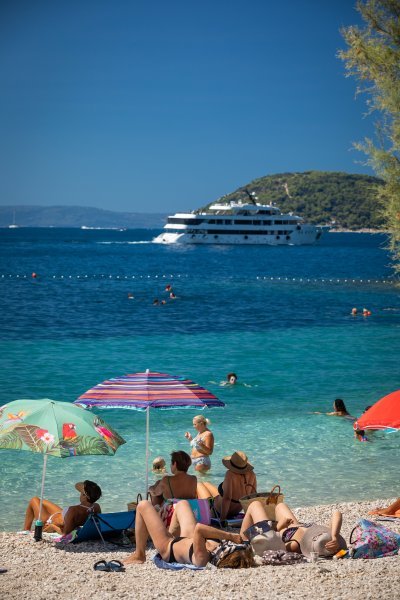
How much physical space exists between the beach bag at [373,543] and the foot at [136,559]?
6.46ft

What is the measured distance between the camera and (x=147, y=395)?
371 inches

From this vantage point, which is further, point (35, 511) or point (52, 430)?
point (35, 511)

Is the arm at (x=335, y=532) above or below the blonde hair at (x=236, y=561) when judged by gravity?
above

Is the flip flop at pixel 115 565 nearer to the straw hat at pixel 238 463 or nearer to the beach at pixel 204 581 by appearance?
the beach at pixel 204 581

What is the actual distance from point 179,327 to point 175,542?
24780 millimetres

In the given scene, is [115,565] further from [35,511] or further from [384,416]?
[384,416]

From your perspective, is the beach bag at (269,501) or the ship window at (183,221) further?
the ship window at (183,221)

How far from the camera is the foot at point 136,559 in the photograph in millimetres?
7758

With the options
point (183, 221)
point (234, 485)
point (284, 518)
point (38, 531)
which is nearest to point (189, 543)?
point (284, 518)

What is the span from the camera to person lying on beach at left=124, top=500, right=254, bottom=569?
24.1ft

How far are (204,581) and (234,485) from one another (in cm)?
229

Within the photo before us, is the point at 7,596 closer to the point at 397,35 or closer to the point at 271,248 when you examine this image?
the point at 397,35

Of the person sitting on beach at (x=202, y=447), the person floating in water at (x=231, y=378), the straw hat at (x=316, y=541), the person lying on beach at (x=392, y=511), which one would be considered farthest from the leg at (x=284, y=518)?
the person floating in water at (x=231, y=378)

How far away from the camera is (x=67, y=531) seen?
8898mm
